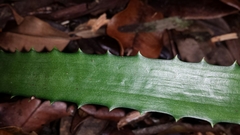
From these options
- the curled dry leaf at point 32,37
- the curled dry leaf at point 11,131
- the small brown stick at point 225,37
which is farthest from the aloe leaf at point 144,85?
the small brown stick at point 225,37

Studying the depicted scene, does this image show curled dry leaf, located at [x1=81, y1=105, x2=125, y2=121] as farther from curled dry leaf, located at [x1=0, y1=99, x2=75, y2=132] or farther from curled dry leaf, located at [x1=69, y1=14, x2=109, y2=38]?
curled dry leaf, located at [x1=69, y1=14, x2=109, y2=38]

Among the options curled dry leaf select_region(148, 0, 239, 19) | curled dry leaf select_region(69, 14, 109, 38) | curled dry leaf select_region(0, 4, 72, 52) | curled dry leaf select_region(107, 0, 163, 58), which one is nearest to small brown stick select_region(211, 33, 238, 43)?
curled dry leaf select_region(148, 0, 239, 19)

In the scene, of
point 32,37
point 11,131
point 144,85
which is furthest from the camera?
point 32,37

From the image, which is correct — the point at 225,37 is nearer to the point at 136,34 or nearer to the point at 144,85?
the point at 136,34

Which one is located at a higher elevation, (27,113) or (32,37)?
(32,37)

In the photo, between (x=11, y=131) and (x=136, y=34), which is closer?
(x=11, y=131)

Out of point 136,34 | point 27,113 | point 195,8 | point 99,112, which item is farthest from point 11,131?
point 195,8

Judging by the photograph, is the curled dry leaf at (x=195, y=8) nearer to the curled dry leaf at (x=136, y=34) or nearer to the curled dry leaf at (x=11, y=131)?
the curled dry leaf at (x=136, y=34)
